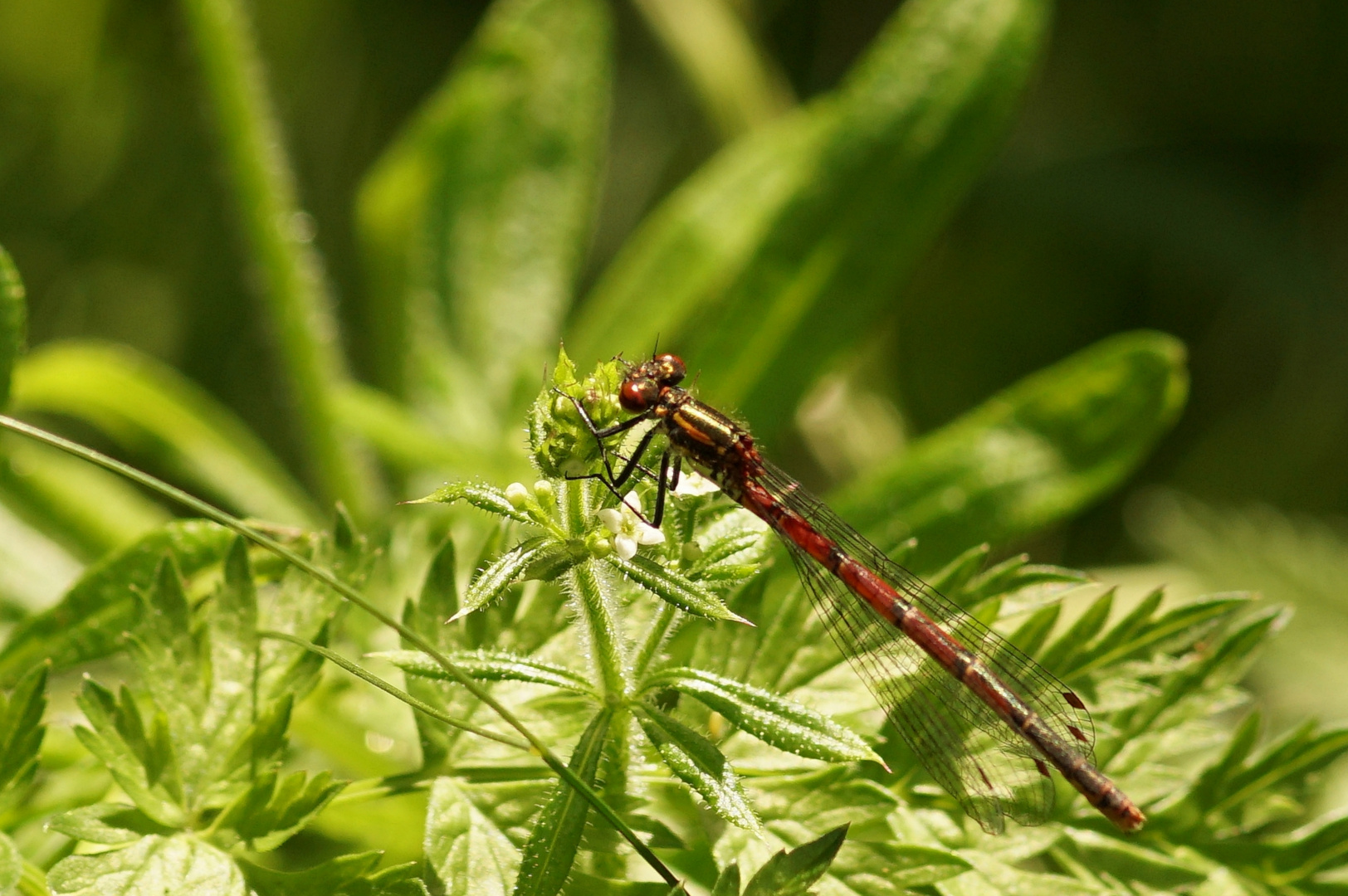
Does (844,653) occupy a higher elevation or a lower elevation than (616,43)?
lower

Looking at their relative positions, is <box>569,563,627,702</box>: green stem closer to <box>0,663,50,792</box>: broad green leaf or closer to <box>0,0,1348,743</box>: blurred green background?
<box>0,663,50,792</box>: broad green leaf

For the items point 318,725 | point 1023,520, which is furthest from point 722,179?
point 318,725

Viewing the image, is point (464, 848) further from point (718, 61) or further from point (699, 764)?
point (718, 61)

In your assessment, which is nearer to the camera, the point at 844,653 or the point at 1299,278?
the point at 844,653

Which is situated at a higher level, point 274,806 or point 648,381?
point 648,381

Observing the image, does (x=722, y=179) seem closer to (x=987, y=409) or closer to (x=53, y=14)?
(x=987, y=409)

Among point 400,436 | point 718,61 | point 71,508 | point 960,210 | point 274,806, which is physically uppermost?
point 718,61

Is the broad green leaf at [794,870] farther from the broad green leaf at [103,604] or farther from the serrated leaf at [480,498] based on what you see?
the broad green leaf at [103,604]

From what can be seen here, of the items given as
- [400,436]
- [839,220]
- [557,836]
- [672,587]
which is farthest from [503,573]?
[839,220]
